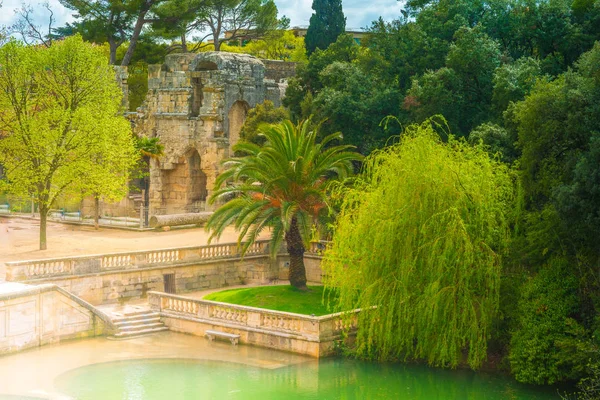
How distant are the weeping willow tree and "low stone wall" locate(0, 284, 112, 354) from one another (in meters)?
7.94

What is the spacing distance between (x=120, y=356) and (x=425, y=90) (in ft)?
52.5

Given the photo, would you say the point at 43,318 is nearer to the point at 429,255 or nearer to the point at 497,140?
the point at 429,255

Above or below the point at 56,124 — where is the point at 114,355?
below

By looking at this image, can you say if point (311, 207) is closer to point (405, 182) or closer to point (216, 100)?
point (405, 182)

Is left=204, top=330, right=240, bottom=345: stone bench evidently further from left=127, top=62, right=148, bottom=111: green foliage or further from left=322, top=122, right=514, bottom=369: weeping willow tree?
left=127, top=62, right=148, bottom=111: green foliage

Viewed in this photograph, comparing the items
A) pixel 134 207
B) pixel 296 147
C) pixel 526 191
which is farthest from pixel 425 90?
pixel 134 207

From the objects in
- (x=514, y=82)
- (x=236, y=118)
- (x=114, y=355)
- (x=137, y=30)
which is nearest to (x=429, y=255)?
(x=114, y=355)

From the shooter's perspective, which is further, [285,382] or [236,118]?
[236,118]

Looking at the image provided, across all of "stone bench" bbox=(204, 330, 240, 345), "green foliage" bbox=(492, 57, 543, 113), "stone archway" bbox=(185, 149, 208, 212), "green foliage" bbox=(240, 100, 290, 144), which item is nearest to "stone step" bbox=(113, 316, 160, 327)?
"stone bench" bbox=(204, 330, 240, 345)

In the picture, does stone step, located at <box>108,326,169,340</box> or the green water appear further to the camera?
stone step, located at <box>108,326,169,340</box>

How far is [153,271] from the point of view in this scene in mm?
37469

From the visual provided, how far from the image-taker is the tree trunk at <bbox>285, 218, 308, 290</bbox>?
119 ft

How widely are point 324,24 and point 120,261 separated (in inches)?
Result: 1444

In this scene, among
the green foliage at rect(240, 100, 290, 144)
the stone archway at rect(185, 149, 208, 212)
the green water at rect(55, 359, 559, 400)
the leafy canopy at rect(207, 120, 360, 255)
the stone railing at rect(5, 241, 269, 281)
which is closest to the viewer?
the green water at rect(55, 359, 559, 400)
